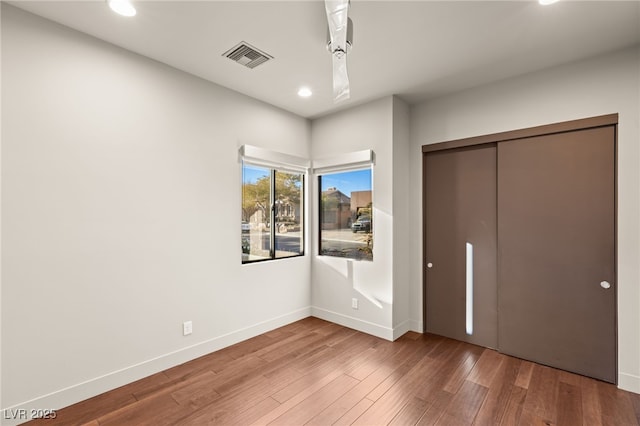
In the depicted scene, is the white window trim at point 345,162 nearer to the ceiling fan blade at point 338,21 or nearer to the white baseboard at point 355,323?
the ceiling fan blade at point 338,21

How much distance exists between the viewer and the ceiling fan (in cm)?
167

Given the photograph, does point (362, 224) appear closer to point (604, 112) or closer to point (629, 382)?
point (604, 112)

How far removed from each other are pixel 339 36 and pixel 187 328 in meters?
2.81

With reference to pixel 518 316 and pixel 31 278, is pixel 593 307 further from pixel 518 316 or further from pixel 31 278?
pixel 31 278

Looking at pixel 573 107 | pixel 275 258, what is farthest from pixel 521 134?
pixel 275 258

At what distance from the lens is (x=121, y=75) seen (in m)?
2.43

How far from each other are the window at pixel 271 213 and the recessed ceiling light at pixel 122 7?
1632 millimetres

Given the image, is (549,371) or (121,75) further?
(549,371)

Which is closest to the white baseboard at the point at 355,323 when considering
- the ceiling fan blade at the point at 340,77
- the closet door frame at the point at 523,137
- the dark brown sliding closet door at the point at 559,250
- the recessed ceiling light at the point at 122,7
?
the closet door frame at the point at 523,137

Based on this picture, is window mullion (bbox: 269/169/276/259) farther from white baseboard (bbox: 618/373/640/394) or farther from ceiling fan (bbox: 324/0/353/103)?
white baseboard (bbox: 618/373/640/394)

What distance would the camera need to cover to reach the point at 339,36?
1.76m

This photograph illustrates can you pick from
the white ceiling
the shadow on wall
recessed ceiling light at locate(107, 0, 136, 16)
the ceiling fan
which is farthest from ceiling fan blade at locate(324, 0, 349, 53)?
the shadow on wall

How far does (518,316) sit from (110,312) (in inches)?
147

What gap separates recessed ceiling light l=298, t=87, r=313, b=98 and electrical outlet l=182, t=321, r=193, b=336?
2692mm
